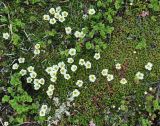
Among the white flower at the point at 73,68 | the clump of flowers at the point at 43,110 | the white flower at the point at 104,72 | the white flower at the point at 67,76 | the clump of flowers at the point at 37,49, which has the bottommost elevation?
A: the clump of flowers at the point at 43,110

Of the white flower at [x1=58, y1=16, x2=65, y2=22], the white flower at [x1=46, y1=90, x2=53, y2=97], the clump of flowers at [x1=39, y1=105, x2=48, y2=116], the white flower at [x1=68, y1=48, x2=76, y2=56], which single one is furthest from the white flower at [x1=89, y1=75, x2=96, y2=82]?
the white flower at [x1=58, y1=16, x2=65, y2=22]

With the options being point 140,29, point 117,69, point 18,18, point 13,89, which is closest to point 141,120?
point 117,69

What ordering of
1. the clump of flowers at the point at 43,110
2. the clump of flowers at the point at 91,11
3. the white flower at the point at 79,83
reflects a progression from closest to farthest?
the clump of flowers at the point at 43,110
the white flower at the point at 79,83
the clump of flowers at the point at 91,11

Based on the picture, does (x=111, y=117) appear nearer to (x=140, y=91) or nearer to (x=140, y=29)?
(x=140, y=91)

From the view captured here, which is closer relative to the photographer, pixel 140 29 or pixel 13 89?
pixel 13 89

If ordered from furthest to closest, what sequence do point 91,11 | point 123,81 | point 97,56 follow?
point 91,11, point 97,56, point 123,81

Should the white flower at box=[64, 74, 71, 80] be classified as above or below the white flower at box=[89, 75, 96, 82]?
above

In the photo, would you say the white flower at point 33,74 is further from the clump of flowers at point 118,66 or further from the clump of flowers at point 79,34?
the clump of flowers at point 118,66

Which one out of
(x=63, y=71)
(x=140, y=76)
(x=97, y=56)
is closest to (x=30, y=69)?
(x=63, y=71)

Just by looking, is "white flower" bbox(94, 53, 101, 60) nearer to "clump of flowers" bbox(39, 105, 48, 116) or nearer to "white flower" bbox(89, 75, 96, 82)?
"white flower" bbox(89, 75, 96, 82)

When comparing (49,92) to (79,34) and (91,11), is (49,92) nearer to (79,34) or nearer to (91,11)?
(79,34)

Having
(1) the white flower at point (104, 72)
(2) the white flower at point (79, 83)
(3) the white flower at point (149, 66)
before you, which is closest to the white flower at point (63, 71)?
(2) the white flower at point (79, 83)
